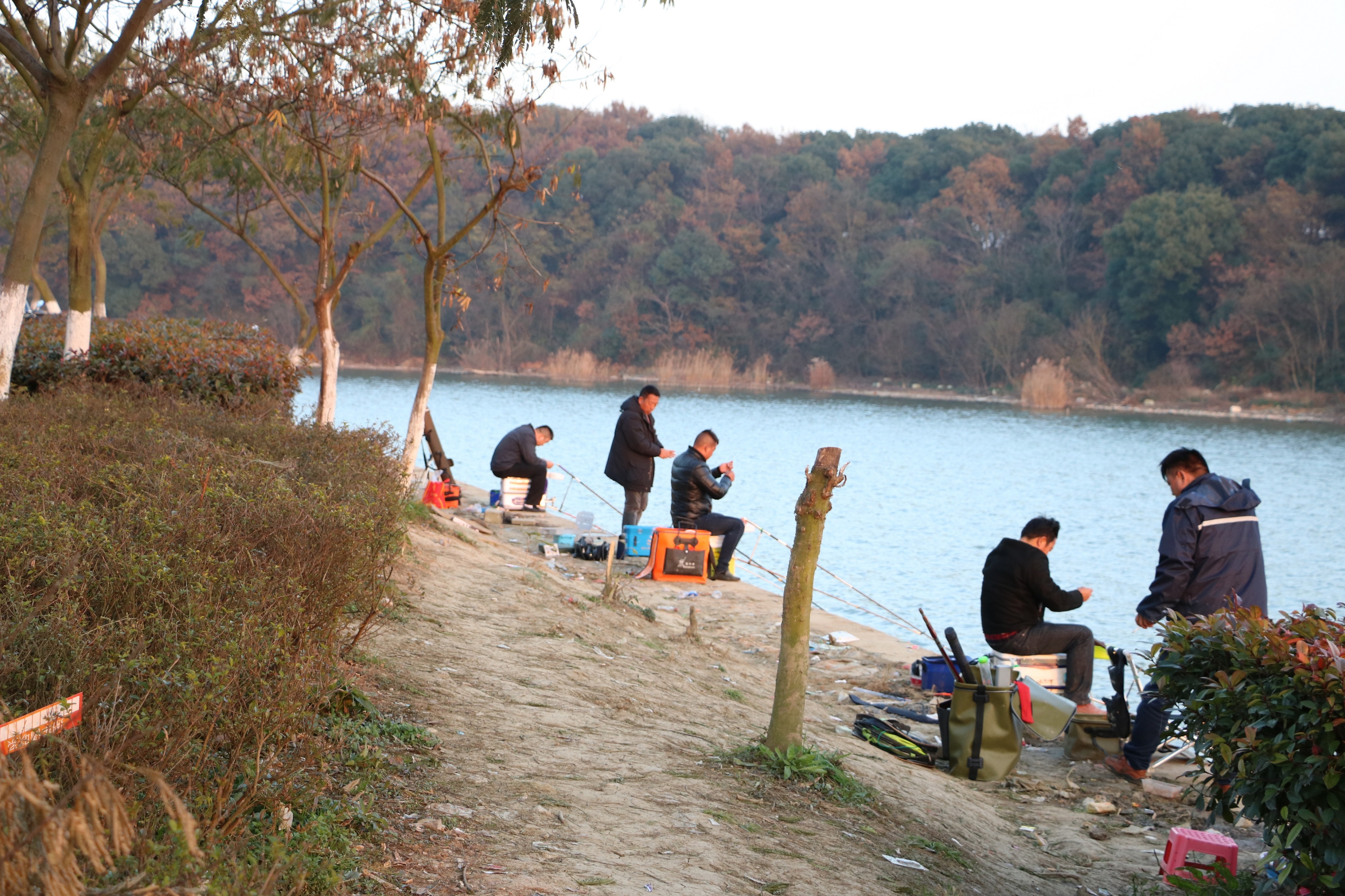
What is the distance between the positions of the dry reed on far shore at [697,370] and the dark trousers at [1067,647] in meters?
52.5

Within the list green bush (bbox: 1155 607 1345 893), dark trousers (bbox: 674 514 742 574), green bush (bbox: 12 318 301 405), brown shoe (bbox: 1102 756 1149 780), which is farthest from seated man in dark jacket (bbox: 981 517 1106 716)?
green bush (bbox: 12 318 301 405)

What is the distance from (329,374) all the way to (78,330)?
2.47m

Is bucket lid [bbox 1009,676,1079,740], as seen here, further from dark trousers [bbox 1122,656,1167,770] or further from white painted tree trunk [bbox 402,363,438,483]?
white painted tree trunk [bbox 402,363,438,483]

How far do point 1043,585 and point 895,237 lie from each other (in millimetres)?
60563

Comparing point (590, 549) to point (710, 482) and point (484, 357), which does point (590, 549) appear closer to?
point (710, 482)

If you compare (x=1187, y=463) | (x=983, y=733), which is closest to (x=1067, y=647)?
(x=983, y=733)

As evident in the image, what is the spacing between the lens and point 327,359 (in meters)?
12.8

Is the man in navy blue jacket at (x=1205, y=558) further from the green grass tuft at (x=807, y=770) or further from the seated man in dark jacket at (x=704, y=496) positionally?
the seated man in dark jacket at (x=704, y=496)

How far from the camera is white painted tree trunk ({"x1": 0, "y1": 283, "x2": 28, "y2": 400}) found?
9.24 metres

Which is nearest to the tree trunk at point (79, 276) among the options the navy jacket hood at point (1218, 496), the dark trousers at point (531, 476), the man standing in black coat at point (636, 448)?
the dark trousers at point (531, 476)

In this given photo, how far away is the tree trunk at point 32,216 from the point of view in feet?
29.5

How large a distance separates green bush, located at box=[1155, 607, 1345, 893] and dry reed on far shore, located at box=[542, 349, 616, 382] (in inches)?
2252

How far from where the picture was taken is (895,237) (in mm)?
65500

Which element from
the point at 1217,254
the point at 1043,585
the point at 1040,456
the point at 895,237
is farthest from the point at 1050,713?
the point at 895,237
